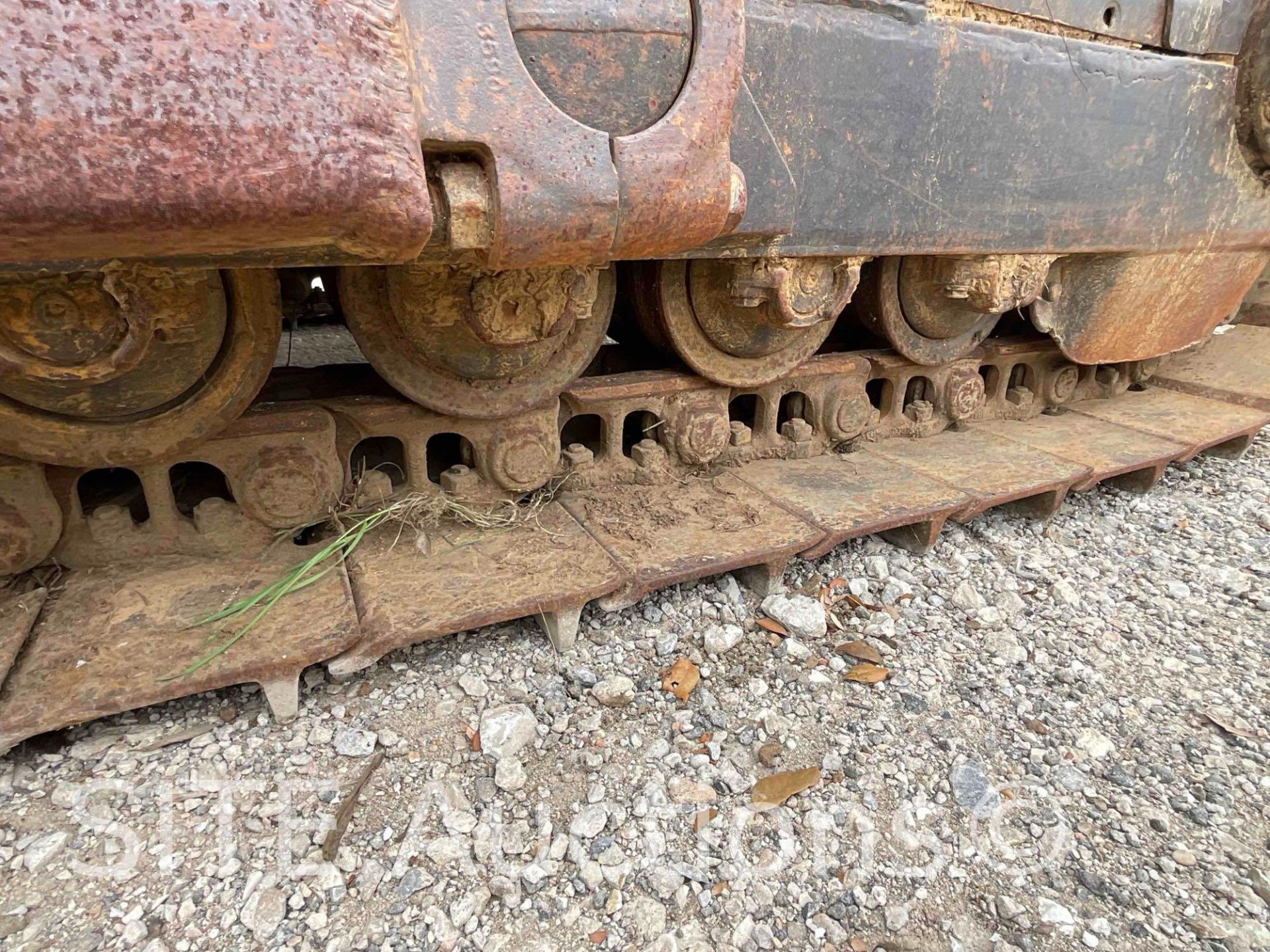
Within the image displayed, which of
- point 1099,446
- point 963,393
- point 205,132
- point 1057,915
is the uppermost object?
point 205,132

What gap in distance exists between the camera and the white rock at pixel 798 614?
2066mm

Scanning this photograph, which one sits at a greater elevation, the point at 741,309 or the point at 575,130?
the point at 575,130

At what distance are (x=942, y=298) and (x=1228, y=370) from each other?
2.12m

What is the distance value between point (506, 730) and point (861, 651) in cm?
95

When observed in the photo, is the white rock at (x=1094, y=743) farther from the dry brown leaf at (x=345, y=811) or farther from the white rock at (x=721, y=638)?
the dry brown leaf at (x=345, y=811)

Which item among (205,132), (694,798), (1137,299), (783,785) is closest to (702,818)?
(694,798)

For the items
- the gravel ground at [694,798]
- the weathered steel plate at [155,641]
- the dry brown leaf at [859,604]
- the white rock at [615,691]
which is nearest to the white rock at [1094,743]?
the gravel ground at [694,798]

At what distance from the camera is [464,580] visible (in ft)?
6.14

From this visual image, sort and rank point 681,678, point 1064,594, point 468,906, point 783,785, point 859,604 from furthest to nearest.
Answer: point 1064,594
point 859,604
point 681,678
point 783,785
point 468,906

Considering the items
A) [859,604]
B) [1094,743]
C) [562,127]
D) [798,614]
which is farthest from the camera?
[859,604]

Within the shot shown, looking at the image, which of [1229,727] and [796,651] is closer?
[1229,727]

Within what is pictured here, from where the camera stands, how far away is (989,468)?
2.67 metres

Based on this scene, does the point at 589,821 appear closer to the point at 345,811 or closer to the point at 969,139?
the point at 345,811

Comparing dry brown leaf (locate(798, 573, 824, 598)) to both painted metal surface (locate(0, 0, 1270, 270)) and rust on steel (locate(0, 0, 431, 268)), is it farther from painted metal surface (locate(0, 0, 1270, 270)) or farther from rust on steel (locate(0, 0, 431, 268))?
rust on steel (locate(0, 0, 431, 268))
